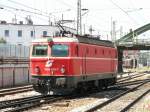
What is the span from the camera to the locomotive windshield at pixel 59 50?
23.6 m

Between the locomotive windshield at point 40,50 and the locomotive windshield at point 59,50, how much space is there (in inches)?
16.2

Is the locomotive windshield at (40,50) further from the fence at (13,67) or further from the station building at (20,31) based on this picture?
the station building at (20,31)

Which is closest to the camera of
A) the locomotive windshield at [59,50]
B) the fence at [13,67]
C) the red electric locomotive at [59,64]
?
the red electric locomotive at [59,64]

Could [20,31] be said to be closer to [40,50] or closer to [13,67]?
[13,67]

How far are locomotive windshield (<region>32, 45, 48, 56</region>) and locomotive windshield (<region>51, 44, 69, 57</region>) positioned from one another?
0.41 m

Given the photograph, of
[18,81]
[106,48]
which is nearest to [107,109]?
[106,48]

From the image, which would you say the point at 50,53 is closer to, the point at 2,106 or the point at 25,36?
the point at 2,106

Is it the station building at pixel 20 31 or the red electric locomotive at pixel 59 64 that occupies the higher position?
the station building at pixel 20 31

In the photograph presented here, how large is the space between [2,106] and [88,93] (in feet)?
32.3

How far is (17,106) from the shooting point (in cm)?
1922

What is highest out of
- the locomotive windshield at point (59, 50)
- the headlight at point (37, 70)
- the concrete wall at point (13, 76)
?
the locomotive windshield at point (59, 50)

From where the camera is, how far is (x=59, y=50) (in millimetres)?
23734

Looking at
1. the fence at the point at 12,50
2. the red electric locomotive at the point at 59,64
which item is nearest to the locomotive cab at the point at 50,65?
the red electric locomotive at the point at 59,64

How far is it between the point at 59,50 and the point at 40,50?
1.10 meters
